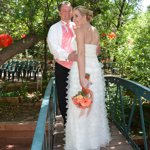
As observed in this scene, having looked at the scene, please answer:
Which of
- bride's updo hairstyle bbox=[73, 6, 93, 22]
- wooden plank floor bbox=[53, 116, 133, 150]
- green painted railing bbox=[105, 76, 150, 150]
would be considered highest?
bride's updo hairstyle bbox=[73, 6, 93, 22]

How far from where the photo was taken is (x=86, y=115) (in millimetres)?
3611

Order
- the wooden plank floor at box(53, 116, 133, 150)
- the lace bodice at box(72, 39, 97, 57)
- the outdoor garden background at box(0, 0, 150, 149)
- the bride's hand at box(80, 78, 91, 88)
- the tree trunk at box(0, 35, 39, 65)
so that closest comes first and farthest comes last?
the bride's hand at box(80, 78, 91, 88), the lace bodice at box(72, 39, 97, 57), the wooden plank floor at box(53, 116, 133, 150), the outdoor garden background at box(0, 0, 150, 149), the tree trunk at box(0, 35, 39, 65)

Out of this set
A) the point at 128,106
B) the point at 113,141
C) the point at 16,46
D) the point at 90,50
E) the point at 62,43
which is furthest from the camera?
the point at 16,46

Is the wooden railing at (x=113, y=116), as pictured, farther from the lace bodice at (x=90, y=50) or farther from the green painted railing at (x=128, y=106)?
the lace bodice at (x=90, y=50)

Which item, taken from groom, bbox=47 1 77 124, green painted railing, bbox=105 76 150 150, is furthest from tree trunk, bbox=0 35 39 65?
groom, bbox=47 1 77 124

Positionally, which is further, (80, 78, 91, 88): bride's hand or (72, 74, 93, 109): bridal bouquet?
(80, 78, 91, 88): bride's hand

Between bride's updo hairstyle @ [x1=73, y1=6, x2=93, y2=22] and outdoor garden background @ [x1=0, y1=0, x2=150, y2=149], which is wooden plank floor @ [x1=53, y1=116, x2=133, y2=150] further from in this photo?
outdoor garden background @ [x1=0, y1=0, x2=150, y2=149]

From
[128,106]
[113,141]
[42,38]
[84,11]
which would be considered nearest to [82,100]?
[84,11]

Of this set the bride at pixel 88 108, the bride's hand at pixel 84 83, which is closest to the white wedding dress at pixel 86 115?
the bride at pixel 88 108

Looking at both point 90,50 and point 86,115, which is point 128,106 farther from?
point 90,50

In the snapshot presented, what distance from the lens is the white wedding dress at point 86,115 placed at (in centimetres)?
358

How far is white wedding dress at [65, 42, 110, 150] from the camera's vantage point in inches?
141

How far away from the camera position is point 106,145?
3.94 m

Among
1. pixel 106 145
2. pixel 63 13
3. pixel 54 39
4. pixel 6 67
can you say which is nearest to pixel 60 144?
pixel 106 145
